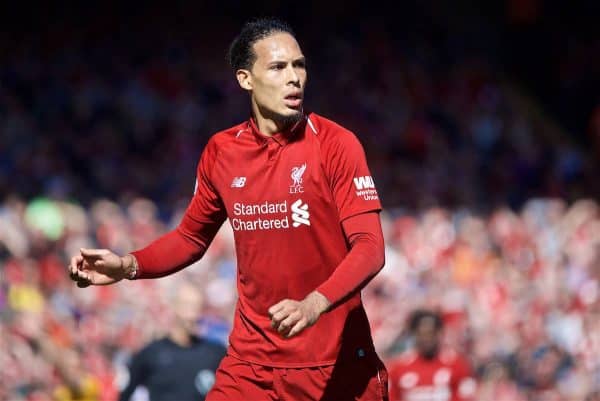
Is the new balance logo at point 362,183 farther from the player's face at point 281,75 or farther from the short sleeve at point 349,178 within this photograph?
the player's face at point 281,75

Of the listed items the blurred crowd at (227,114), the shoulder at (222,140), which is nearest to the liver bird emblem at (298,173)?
the shoulder at (222,140)

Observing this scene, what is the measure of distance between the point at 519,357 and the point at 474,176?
512 cm

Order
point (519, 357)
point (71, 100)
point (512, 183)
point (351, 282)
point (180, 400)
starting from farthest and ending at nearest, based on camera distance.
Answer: point (512, 183), point (71, 100), point (519, 357), point (180, 400), point (351, 282)

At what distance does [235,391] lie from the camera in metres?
5.29

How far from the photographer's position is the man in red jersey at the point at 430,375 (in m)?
9.68

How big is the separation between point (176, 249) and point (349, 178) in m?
0.91

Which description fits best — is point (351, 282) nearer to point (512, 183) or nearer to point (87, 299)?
point (87, 299)

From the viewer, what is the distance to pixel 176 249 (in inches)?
224

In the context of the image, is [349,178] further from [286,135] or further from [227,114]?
[227,114]

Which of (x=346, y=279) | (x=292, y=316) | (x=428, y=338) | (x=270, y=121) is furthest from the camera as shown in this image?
(x=428, y=338)

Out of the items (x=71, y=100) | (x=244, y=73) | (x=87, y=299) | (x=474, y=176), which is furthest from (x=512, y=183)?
(x=244, y=73)

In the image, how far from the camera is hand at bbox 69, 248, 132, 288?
534 cm

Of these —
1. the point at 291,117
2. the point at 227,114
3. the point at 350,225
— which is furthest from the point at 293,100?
the point at 227,114

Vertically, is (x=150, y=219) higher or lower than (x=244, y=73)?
lower
